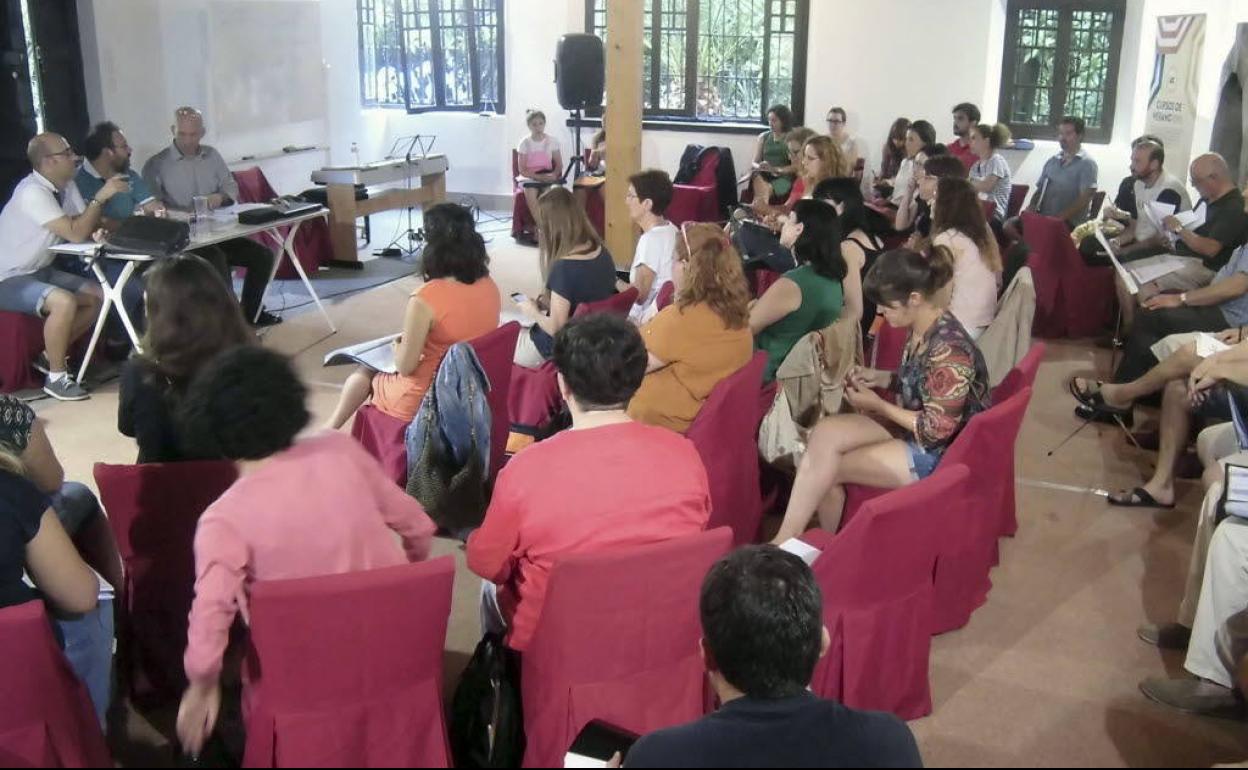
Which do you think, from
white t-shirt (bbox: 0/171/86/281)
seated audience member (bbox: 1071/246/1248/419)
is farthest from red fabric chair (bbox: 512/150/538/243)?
seated audience member (bbox: 1071/246/1248/419)

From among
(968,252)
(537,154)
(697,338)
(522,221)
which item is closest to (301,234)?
(522,221)

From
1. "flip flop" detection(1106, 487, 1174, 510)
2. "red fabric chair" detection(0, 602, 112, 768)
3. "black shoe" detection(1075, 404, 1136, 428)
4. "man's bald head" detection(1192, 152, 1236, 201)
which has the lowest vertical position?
"flip flop" detection(1106, 487, 1174, 510)

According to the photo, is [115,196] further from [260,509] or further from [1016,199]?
[1016,199]

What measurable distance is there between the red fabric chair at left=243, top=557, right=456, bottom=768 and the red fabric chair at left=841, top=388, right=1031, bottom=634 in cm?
139

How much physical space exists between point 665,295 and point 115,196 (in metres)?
3.57

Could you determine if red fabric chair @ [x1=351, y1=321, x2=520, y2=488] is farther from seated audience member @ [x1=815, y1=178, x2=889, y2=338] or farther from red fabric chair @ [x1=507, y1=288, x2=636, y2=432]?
seated audience member @ [x1=815, y1=178, x2=889, y2=338]

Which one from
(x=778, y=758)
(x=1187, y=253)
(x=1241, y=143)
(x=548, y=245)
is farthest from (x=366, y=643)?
(x=1241, y=143)

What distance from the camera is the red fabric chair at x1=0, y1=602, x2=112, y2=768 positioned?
7.03 feet

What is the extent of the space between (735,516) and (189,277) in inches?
73.0

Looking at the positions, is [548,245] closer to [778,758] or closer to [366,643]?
[366,643]

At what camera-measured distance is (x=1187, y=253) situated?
20.3 feet

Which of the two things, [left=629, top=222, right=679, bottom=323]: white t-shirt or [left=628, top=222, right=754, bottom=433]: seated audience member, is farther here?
[left=629, top=222, right=679, bottom=323]: white t-shirt

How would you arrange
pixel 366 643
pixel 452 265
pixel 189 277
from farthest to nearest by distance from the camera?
1. pixel 452 265
2. pixel 189 277
3. pixel 366 643

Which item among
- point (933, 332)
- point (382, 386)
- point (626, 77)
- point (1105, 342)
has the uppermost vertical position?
point (626, 77)
